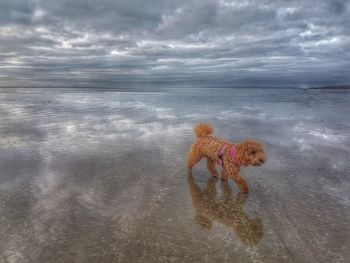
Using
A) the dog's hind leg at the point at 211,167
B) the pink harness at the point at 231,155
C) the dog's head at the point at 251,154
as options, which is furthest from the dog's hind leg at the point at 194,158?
the dog's head at the point at 251,154

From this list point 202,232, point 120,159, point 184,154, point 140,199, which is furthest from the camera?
point 184,154

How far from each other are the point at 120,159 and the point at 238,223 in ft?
12.4

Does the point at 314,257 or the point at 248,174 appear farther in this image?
the point at 248,174

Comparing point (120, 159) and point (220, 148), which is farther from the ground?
point (220, 148)

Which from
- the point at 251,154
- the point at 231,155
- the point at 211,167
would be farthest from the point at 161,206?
the point at 211,167

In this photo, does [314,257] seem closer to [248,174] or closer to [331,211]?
[331,211]

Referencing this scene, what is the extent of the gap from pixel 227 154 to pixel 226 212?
4.42ft

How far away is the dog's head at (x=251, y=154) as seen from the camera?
17.2 ft

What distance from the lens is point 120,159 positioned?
7402 mm

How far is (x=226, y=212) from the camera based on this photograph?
4758 millimetres

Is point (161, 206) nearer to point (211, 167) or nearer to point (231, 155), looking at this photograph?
point (231, 155)

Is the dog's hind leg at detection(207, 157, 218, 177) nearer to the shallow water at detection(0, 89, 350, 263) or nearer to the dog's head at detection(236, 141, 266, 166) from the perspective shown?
the shallow water at detection(0, 89, 350, 263)

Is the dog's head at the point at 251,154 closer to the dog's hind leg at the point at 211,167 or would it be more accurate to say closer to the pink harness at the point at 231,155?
the pink harness at the point at 231,155

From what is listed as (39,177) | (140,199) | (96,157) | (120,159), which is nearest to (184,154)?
(120,159)
